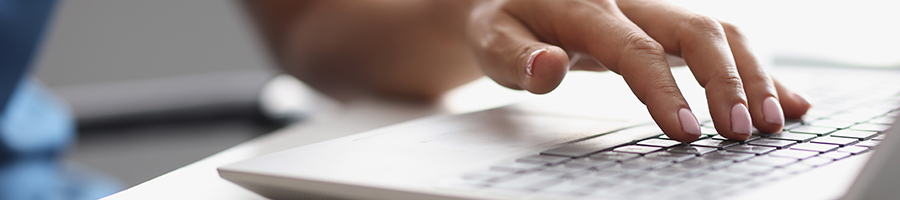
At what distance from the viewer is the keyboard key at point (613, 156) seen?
309 mm

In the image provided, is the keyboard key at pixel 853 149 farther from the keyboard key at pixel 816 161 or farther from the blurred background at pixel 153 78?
the blurred background at pixel 153 78

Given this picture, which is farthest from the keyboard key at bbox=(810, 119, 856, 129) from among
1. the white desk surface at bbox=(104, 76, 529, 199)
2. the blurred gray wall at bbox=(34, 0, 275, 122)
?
the blurred gray wall at bbox=(34, 0, 275, 122)

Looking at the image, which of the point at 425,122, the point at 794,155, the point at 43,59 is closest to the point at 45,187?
the point at 425,122

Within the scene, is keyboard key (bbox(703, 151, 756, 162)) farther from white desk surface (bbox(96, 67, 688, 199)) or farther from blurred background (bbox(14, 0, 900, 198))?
blurred background (bbox(14, 0, 900, 198))

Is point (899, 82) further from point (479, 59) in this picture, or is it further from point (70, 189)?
point (70, 189)

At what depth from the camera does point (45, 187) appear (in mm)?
577

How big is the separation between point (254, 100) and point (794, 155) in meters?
0.57

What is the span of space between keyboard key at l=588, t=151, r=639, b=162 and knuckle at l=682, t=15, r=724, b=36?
0.66ft

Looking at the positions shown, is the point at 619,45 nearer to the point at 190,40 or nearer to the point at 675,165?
the point at 675,165

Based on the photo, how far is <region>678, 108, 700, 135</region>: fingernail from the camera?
0.36 metres

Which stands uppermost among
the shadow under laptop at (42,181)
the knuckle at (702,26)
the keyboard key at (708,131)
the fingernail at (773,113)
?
the knuckle at (702,26)

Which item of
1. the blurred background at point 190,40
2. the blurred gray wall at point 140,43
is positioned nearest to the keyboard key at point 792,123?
the blurred background at point 190,40

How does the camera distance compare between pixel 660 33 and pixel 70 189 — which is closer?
pixel 660 33

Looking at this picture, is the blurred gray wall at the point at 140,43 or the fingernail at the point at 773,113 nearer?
the fingernail at the point at 773,113
